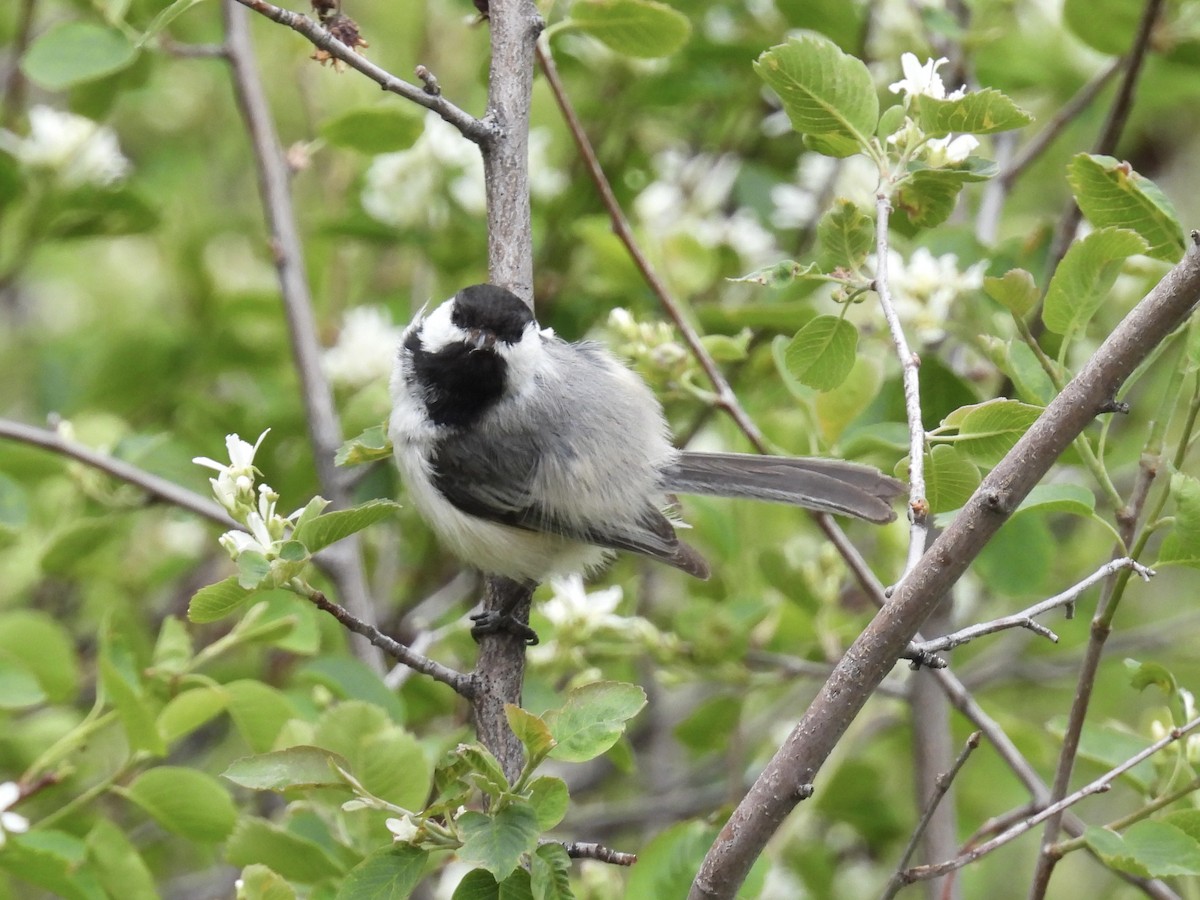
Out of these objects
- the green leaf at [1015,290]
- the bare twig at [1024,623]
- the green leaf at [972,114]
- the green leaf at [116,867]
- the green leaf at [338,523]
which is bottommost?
the green leaf at [116,867]

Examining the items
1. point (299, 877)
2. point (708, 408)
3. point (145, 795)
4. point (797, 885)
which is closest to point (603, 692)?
point (299, 877)

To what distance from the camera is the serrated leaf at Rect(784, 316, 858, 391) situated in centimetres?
205

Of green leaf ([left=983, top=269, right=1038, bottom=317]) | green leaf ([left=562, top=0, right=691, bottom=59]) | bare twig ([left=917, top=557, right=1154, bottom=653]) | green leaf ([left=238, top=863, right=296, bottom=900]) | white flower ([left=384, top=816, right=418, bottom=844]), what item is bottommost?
green leaf ([left=238, top=863, right=296, bottom=900])

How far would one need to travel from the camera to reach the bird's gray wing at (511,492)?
116 inches

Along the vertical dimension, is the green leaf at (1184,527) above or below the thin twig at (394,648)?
above

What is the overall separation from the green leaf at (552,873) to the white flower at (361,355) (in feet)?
6.92

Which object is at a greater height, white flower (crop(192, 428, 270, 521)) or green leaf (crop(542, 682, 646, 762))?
white flower (crop(192, 428, 270, 521))

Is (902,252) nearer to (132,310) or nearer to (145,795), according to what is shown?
(145,795)

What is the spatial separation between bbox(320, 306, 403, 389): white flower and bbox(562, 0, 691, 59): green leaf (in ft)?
4.24

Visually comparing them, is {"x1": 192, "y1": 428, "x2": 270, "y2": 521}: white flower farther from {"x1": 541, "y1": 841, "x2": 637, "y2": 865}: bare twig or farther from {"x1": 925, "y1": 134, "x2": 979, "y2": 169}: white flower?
{"x1": 925, "y1": 134, "x2": 979, "y2": 169}: white flower

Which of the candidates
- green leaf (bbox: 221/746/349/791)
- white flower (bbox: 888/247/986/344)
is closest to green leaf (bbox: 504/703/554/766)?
green leaf (bbox: 221/746/349/791)

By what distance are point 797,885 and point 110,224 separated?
107 inches

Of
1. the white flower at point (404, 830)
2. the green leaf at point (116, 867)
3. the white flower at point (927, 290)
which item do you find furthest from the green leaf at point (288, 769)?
the white flower at point (927, 290)

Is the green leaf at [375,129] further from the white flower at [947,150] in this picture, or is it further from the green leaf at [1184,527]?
the green leaf at [1184,527]
